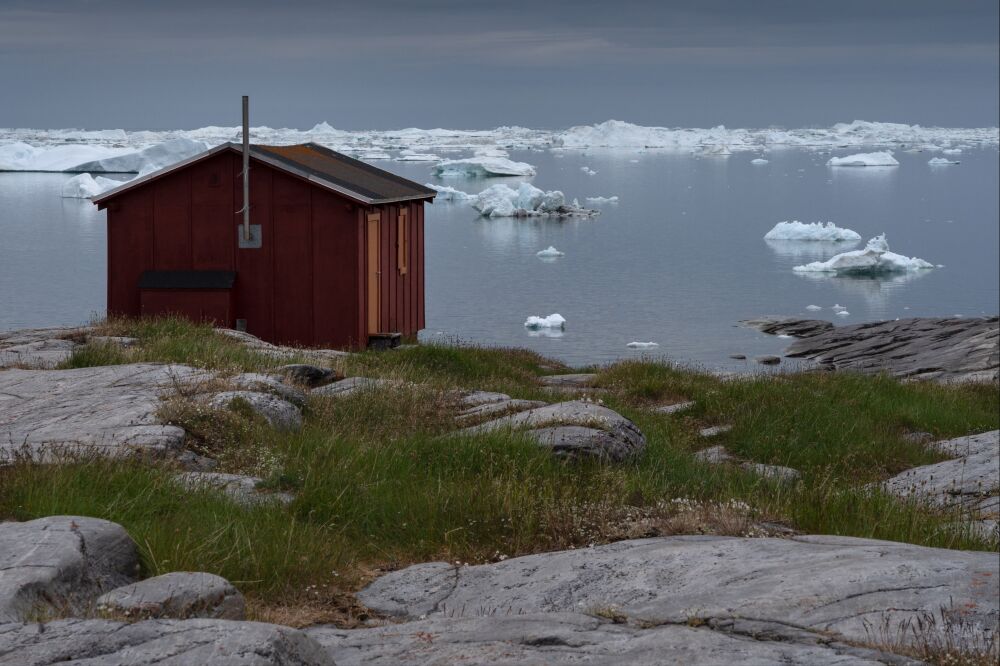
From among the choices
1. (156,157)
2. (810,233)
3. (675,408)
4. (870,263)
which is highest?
(156,157)

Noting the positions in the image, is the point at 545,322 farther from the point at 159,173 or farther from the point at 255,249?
the point at 159,173

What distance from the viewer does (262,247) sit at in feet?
58.9

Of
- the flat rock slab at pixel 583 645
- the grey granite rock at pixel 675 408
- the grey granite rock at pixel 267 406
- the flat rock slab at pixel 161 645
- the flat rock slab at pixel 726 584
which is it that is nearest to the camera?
the flat rock slab at pixel 161 645

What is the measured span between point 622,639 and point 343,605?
173 centimetres

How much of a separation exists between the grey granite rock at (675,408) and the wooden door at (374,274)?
20.9ft

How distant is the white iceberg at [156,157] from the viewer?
7294 cm

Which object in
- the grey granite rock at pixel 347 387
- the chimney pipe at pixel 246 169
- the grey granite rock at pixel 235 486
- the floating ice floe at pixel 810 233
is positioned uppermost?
the floating ice floe at pixel 810 233

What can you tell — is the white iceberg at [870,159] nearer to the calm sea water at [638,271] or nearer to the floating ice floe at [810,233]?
the calm sea water at [638,271]

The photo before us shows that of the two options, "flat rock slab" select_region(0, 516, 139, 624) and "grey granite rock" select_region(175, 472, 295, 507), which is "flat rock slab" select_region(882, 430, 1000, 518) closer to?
"grey granite rock" select_region(175, 472, 295, 507)

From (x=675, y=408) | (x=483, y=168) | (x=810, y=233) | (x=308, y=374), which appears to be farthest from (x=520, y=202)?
(x=308, y=374)

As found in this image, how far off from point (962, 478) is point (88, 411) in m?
7.41

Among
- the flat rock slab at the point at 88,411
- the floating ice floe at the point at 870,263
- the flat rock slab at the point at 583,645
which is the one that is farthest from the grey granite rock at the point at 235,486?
the floating ice floe at the point at 870,263

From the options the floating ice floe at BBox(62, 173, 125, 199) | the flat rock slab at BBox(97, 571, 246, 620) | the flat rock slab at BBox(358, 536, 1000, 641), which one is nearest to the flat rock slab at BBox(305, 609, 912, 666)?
the flat rock slab at BBox(358, 536, 1000, 641)

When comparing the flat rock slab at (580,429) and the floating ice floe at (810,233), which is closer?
the flat rock slab at (580,429)
